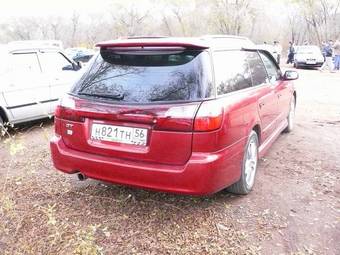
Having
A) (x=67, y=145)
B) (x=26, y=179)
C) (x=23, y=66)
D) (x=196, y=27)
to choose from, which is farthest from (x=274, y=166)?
(x=196, y=27)

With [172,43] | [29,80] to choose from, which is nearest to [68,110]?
[172,43]

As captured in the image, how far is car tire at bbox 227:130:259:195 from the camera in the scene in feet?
12.4

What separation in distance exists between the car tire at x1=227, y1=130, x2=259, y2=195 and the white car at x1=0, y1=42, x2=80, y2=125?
10.8 ft

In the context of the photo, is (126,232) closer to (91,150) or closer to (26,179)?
(91,150)

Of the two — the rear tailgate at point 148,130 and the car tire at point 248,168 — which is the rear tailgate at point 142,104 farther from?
the car tire at point 248,168

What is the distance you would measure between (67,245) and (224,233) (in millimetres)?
1262

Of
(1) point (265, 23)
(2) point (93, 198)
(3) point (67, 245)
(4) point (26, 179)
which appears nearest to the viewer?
(3) point (67, 245)

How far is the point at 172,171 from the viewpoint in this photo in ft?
10.3

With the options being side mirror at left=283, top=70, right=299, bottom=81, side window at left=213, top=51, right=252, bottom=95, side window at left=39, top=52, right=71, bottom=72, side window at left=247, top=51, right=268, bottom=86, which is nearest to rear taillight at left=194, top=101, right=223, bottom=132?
side window at left=213, top=51, right=252, bottom=95

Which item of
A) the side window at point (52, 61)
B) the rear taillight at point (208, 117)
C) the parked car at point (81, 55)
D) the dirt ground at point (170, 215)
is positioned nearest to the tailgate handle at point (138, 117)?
the rear taillight at point (208, 117)

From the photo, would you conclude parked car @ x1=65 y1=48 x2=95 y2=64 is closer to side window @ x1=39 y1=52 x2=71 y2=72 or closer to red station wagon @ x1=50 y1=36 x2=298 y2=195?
side window @ x1=39 y1=52 x2=71 y2=72

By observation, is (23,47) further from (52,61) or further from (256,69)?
(256,69)

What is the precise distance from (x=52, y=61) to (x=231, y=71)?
4.77 metres

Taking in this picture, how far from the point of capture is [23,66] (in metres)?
6.89
